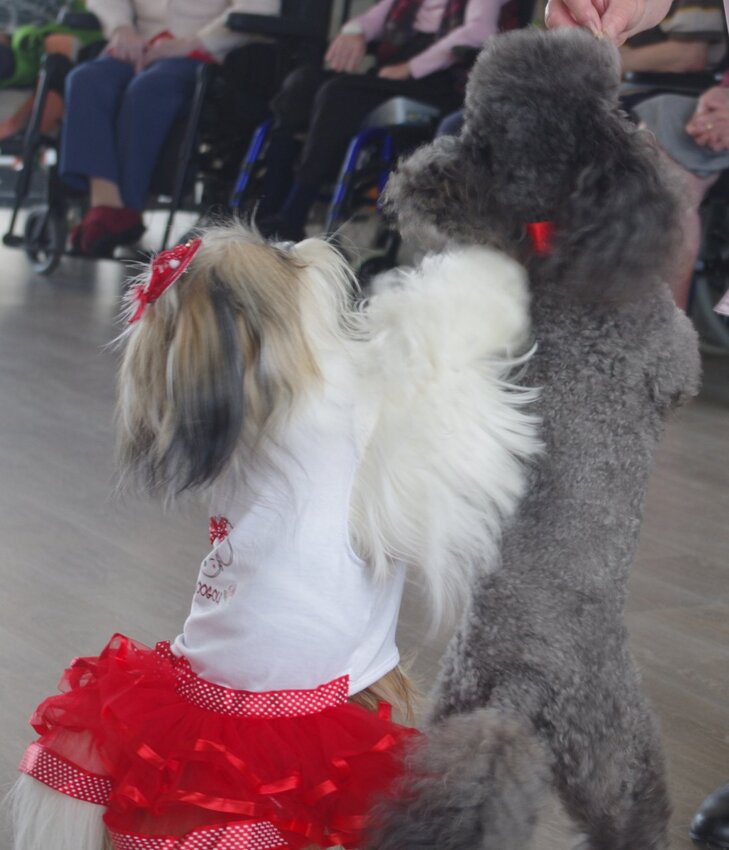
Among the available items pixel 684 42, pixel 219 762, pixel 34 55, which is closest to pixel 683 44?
pixel 684 42

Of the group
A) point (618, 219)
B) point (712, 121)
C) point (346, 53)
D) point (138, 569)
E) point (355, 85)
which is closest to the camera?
point (618, 219)

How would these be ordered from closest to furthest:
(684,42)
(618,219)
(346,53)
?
(618,219) < (684,42) < (346,53)

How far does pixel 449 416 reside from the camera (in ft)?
2.97

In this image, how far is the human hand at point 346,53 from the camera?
154 inches

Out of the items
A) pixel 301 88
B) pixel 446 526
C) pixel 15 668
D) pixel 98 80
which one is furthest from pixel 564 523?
pixel 98 80

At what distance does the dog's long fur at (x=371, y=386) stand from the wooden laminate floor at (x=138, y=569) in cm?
19

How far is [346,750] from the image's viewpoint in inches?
37.3

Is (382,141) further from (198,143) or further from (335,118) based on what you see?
(198,143)

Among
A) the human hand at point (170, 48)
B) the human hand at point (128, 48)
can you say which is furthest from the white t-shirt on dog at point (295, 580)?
the human hand at point (128, 48)

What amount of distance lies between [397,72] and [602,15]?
281 cm

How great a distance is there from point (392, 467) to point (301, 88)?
10.2 ft

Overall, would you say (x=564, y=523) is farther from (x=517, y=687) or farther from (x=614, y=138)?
(x=614, y=138)

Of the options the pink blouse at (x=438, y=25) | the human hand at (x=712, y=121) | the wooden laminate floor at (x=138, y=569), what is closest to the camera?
the wooden laminate floor at (x=138, y=569)

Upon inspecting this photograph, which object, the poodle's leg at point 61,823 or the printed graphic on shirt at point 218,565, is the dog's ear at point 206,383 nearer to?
the printed graphic on shirt at point 218,565
